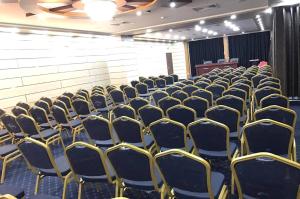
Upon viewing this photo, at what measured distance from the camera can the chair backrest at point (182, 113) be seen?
406 centimetres

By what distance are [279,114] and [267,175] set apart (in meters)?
1.67

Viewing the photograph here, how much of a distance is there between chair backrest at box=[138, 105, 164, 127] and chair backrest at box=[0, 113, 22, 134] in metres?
2.64

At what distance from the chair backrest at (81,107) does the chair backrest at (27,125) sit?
147 centimetres

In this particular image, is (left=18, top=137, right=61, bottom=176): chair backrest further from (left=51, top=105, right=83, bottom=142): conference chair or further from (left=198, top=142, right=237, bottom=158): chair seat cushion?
(left=51, top=105, right=83, bottom=142): conference chair

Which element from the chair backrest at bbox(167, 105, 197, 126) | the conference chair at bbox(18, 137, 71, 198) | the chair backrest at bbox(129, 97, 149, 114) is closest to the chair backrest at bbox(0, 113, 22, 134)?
the conference chair at bbox(18, 137, 71, 198)

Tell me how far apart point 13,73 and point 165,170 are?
856cm

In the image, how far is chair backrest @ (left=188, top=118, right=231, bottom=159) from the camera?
9.71 feet

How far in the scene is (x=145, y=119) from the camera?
4.62 metres

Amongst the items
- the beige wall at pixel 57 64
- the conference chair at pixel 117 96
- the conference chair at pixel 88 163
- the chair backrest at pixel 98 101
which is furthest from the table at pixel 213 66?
the conference chair at pixel 88 163

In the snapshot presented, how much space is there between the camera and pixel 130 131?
12.6 feet

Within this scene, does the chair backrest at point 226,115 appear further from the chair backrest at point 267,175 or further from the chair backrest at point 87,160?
the chair backrest at point 87,160

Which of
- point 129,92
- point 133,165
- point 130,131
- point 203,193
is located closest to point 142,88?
point 129,92

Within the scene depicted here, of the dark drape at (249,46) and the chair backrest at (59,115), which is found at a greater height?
the dark drape at (249,46)

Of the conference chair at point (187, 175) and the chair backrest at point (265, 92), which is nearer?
the conference chair at point (187, 175)
